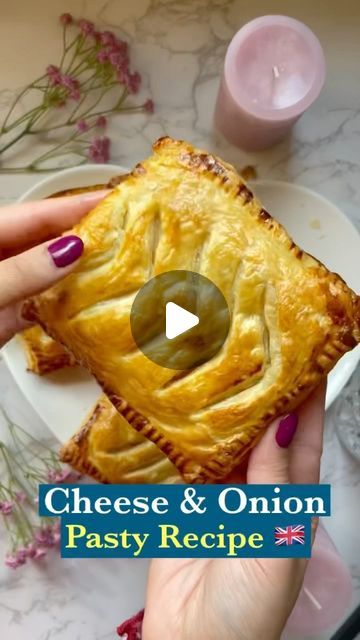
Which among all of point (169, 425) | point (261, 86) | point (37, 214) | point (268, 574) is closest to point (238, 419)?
point (169, 425)

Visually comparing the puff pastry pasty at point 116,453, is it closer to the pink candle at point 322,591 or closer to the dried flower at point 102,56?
the pink candle at point 322,591

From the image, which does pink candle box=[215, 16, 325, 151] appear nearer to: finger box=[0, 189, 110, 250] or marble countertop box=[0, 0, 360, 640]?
marble countertop box=[0, 0, 360, 640]

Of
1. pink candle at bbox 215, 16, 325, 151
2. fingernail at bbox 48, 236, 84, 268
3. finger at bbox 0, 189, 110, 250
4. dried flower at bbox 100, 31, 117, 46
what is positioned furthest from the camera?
dried flower at bbox 100, 31, 117, 46

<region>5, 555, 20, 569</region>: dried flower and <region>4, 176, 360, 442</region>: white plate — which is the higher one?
<region>4, 176, 360, 442</region>: white plate

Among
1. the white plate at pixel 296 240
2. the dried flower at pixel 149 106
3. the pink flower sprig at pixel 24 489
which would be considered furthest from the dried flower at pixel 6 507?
the dried flower at pixel 149 106

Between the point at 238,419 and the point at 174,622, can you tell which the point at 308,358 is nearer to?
the point at 238,419

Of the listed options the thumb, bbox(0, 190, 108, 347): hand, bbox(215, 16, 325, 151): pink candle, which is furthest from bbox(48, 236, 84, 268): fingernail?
bbox(215, 16, 325, 151): pink candle

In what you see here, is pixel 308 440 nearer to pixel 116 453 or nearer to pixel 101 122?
pixel 116 453

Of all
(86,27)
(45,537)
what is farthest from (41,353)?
(86,27)
